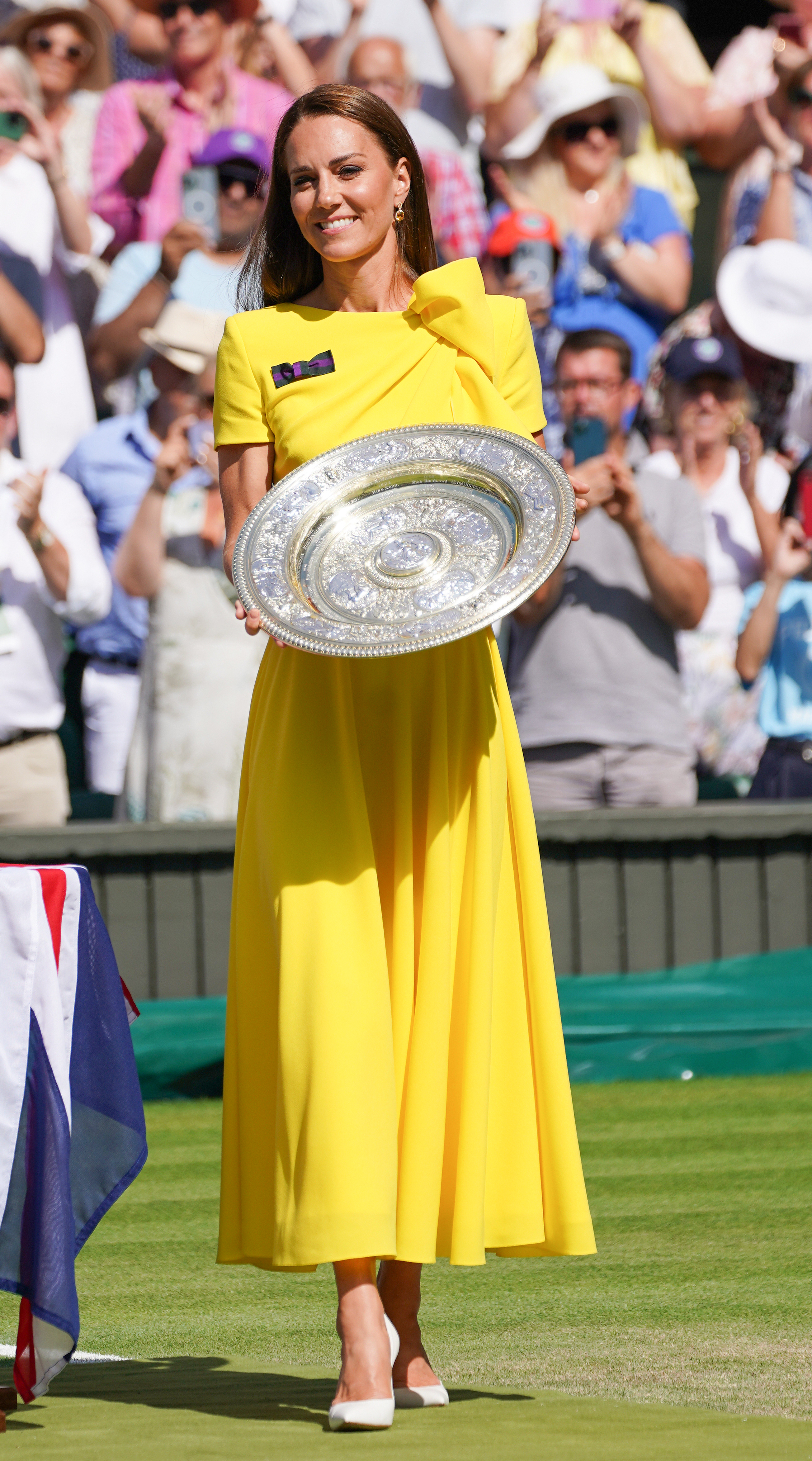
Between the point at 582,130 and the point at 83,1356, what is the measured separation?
6320 millimetres

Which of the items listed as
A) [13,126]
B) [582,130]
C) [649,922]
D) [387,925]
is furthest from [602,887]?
[387,925]

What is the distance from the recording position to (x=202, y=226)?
766 centimetres

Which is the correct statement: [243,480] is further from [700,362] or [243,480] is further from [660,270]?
[660,270]

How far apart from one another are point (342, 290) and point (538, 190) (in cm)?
566

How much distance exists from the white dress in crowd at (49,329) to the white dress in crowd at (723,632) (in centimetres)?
222

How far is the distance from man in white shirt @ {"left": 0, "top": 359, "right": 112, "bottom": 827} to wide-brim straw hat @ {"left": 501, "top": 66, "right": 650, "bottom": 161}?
2671mm

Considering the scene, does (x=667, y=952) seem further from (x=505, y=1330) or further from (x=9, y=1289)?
(x=9, y=1289)

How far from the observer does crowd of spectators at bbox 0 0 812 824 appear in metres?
6.72

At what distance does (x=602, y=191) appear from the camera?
833cm

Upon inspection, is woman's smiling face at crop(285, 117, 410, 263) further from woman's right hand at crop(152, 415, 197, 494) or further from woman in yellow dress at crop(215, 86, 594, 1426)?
woman's right hand at crop(152, 415, 197, 494)

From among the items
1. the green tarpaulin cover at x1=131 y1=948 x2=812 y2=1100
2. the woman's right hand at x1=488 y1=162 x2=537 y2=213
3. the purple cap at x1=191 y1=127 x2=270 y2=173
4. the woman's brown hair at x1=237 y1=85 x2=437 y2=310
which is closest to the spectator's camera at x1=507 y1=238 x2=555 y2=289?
the woman's right hand at x1=488 y1=162 x2=537 y2=213

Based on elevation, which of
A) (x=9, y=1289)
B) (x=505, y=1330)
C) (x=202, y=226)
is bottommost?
(x=505, y=1330)

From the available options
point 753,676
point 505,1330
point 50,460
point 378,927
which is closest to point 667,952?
point 753,676

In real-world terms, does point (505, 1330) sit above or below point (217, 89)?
below
